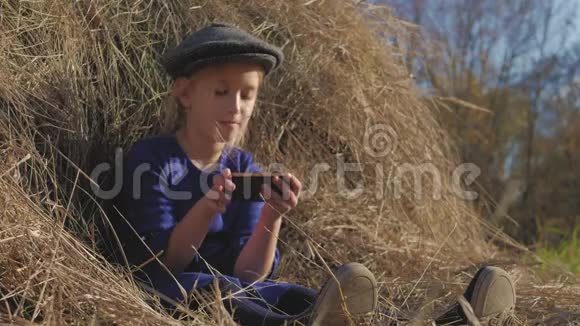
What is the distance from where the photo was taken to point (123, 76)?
2746 mm

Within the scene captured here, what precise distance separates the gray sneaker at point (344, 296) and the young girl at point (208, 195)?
0.19 m

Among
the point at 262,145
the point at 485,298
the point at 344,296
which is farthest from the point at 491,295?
the point at 262,145

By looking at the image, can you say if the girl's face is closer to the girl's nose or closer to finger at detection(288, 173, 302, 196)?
the girl's nose

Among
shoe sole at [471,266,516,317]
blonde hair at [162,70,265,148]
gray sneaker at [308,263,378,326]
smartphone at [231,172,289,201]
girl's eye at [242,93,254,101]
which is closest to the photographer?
gray sneaker at [308,263,378,326]

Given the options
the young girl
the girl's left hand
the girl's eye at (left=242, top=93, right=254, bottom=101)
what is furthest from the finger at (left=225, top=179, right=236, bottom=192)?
the girl's eye at (left=242, top=93, right=254, bottom=101)

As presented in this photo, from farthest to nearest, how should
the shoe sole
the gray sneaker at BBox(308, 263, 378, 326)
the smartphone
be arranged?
the smartphone
the shoe sole
the gray sneaker at BBox(308, 263, 378, 326)

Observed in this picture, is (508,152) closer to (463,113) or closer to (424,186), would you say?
(463,113)

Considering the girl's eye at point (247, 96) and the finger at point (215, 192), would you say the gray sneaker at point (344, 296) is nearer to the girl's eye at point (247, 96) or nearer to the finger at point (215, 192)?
the finger at point (215, 192)

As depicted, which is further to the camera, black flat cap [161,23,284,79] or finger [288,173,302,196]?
black flat cap [161,23,284,79]

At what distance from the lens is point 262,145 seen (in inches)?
117

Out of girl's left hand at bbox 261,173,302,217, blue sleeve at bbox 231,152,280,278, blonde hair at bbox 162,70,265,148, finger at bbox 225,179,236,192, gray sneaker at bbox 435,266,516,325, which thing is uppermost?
blonde hair at bbox 162,70,265,148

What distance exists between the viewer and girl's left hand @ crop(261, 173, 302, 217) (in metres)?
2.21

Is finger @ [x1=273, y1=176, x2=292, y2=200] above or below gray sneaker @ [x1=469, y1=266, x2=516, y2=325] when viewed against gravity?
above

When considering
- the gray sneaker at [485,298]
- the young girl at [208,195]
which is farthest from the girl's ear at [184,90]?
the gray sneaker at [485,298]
